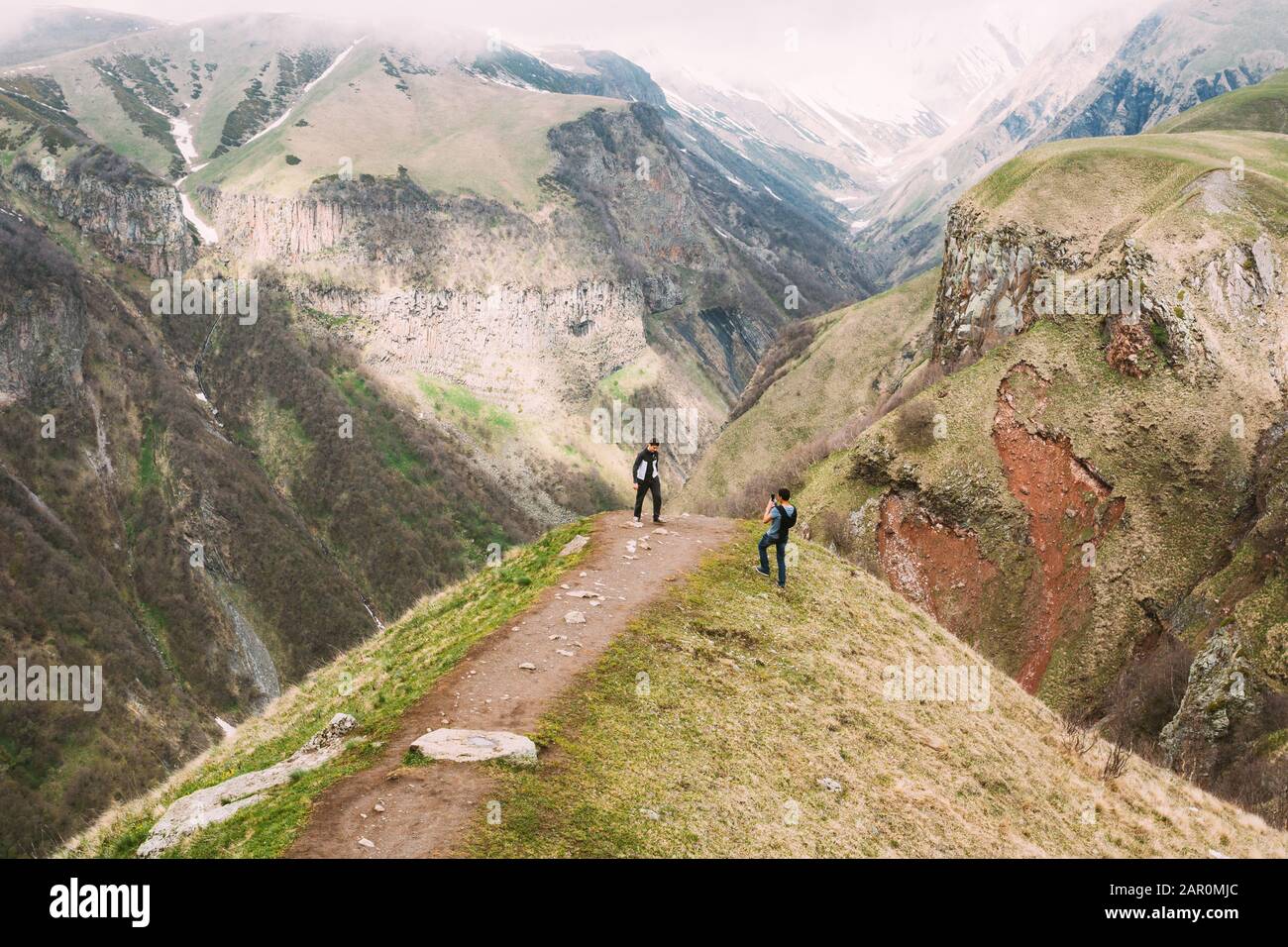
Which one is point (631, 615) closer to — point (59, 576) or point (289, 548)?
point (59, 576)

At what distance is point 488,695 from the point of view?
1769 centimetres

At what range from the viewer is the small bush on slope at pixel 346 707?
13.4 metres

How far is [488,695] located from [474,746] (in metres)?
2.60

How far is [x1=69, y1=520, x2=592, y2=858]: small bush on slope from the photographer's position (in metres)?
13.4

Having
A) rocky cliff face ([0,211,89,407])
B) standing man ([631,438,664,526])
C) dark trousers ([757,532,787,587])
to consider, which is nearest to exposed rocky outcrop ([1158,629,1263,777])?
dark trousers ([757,532,787,587])

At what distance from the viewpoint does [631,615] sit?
22.6 m

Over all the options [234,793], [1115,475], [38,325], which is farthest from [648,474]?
[38,325]

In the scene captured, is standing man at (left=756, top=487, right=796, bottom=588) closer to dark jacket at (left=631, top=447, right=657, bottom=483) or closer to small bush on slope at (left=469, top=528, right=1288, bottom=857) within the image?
small bush on slope at (left=469, top=528, right=1288, bottom=857)

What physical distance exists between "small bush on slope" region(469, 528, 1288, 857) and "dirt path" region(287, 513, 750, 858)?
626 mm

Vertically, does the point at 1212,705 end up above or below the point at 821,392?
below

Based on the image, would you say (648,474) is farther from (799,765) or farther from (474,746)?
(474,746)

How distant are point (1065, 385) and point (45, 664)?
142134 mm

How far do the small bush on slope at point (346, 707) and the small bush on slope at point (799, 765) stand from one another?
3396mm
